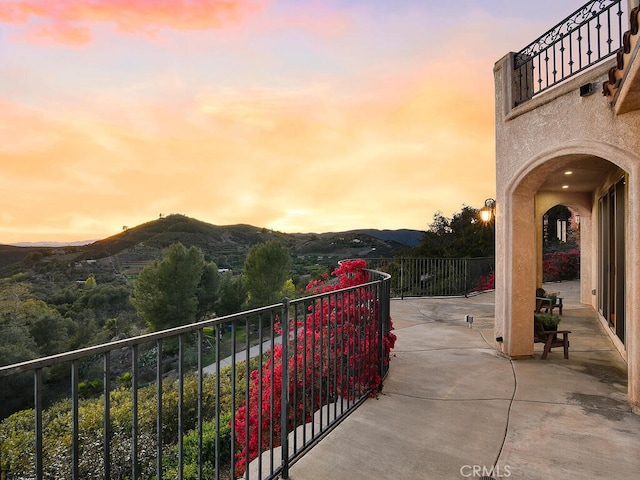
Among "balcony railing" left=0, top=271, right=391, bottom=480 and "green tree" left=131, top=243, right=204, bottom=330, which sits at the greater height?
"balcony railing" left=0, top=271, right=391, bottom=480

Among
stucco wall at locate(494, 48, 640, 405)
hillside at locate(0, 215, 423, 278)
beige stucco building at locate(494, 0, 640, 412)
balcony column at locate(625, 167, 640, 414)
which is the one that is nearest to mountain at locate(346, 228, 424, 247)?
hillside at locate(0, 215, 423, 278)

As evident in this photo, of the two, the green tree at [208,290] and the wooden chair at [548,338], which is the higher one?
the wooden chair at [548,338]

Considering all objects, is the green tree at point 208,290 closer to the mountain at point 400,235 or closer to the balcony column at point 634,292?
the mountain at point 400,235

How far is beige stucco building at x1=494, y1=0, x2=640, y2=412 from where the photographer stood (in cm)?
319

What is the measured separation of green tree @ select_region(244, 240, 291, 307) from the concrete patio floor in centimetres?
3882

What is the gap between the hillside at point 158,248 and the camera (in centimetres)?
4219

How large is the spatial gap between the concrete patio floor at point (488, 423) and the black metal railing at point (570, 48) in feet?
11.4

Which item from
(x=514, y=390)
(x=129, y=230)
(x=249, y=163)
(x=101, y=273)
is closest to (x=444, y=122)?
(x=514, y=390)

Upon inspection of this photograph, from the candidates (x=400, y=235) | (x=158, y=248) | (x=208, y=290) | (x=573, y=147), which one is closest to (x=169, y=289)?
(x=208, y=290)

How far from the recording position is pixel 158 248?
44.1 m

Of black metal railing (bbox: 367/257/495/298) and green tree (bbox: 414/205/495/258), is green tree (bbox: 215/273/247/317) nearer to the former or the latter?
green tree (bbox: 414/205/495/258)

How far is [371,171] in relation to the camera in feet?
53.9

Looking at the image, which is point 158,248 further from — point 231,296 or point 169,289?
point 231,296

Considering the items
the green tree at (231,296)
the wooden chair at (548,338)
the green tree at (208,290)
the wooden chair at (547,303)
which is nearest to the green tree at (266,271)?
the green tree at (231,296)
